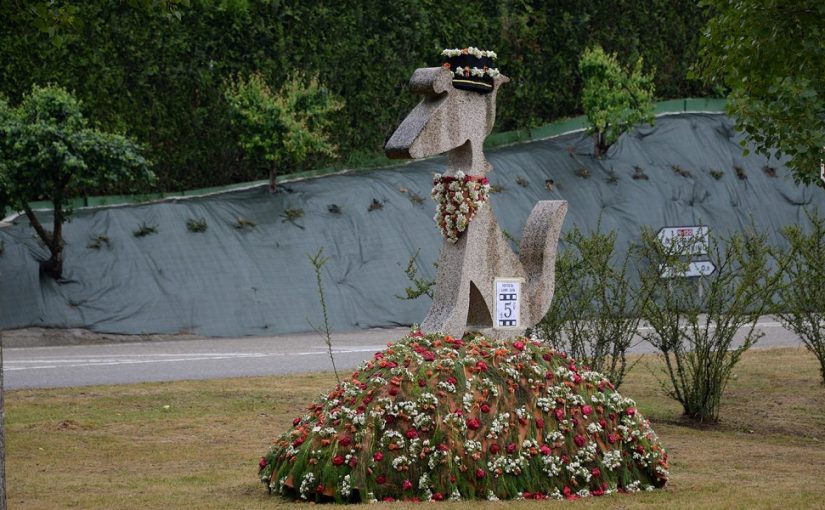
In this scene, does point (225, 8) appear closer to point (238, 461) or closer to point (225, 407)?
point (225, 407)

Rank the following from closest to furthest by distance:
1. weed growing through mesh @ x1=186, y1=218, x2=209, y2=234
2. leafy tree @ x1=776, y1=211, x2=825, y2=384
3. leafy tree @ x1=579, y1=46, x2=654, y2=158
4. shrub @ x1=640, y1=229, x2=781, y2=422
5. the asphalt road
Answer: shrub @ x1=640, y1=229, x2=781, y2=422, leafy tree @ x1=776, y1=211, x2=825, y2=384, the asphalt road, weed growing through mesh @ x1=186, y1=218, x2=209, y2=234, leafy tree @ x1=579, y1=46, x2=654, y2=158

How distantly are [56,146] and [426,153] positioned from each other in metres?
12.0

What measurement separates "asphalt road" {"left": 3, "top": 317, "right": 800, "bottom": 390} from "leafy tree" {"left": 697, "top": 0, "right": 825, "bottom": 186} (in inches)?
243

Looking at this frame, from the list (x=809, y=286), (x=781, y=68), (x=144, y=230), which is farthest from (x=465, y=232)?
(x=144, y=230)

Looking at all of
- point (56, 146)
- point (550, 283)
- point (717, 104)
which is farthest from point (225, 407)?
point (717, 104)

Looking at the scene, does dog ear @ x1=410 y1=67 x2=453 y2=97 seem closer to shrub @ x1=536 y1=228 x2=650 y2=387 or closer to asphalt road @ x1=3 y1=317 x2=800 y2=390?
shrub @ x1=536 y1=228 x2=650 y2=387

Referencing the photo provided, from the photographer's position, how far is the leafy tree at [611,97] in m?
25.6

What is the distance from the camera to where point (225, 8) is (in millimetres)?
23953

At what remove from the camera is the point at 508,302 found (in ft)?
30.4

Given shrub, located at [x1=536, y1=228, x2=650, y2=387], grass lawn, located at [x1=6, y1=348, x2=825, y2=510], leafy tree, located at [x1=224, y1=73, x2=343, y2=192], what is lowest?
grass lawn, located at [x1=6, y1=348, x2=825, y2=510]

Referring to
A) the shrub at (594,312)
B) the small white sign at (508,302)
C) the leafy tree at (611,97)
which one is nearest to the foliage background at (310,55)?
the leafy tree at (611,97)

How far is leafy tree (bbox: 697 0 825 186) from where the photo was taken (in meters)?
10.8

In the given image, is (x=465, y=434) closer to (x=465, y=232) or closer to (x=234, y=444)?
(x=465, y=232)

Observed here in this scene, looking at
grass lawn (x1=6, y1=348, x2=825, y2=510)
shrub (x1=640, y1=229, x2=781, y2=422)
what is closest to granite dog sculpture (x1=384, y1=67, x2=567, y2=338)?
grass lawn (x1=6, y1=348, x2=825, y2=510)
